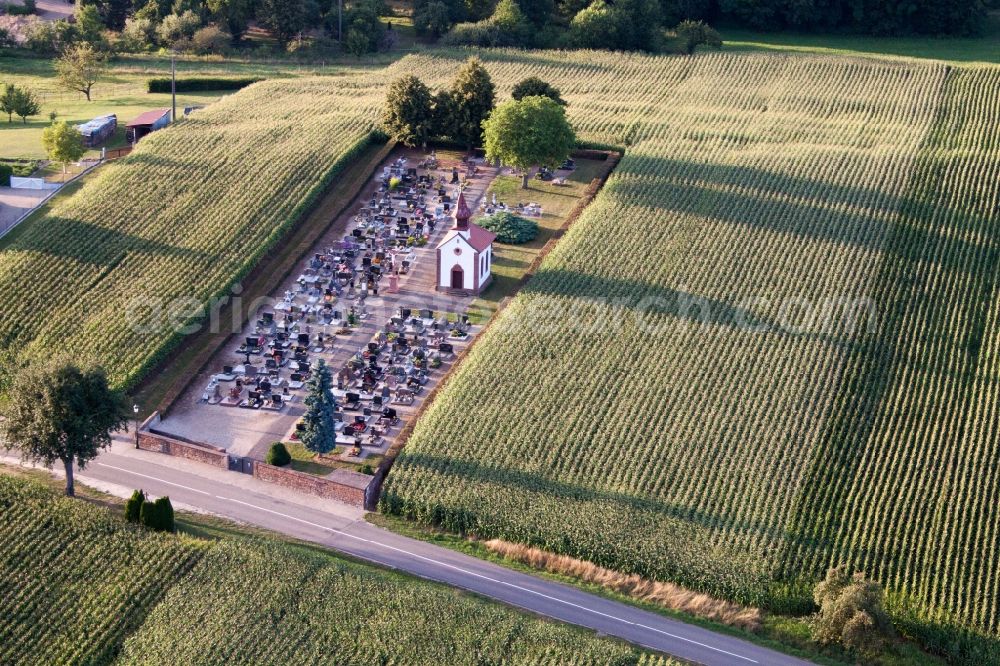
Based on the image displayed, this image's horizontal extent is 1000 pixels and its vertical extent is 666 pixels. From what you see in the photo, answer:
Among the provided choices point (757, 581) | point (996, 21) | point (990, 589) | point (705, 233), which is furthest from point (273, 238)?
point (996, 21)

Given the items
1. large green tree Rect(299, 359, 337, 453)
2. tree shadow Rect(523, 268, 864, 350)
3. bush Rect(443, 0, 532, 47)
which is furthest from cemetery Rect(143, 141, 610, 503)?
bush Rect(443, 0, 532, 47)

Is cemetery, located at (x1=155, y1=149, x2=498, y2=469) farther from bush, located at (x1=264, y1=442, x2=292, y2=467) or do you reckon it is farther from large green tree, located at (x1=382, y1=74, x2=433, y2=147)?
large green tree, located at (x1=382, y1=74, x2=433, y2=147)

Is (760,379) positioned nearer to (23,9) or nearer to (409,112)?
(409,112)

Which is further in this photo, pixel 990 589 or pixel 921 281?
pixel 921 281

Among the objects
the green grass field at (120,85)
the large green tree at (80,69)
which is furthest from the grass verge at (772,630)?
the large green tree at (80,69)

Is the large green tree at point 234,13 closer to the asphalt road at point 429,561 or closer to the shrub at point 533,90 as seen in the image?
the shrub at point 533,90

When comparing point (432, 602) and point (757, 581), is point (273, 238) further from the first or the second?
point (757, 581)
